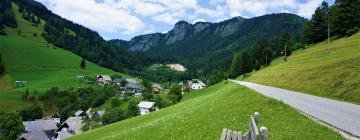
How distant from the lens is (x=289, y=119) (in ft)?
66.3

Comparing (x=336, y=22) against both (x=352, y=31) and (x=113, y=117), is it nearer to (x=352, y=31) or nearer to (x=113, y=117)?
(x=352, y=31)

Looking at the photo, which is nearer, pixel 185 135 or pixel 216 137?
pixel 216 137

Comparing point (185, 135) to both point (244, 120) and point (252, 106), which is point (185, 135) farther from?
point (252, 106)

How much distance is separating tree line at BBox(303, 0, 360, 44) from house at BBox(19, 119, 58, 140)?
83584mm

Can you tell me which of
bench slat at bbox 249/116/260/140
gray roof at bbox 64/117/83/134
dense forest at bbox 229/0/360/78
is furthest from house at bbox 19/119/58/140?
bench slat at bbox 249/116/260/140

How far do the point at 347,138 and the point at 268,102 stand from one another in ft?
35.8

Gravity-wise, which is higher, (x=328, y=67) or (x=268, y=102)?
(x=328, y=67)

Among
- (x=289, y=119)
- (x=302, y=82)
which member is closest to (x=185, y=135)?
(x=289, y=119)

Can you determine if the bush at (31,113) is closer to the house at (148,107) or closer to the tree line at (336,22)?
the house at (148,107)

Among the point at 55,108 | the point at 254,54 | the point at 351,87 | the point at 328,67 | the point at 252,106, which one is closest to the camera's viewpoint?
the point at 252,106

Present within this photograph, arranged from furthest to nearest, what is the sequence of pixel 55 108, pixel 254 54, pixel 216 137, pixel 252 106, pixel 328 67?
pixel 55 108
pixel 254 54
pixel 328 67
pixel 252 106
pixel 216 137

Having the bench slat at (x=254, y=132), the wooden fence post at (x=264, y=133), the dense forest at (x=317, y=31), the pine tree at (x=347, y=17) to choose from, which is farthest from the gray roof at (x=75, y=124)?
the wooden fence post at (x=264, y=133)

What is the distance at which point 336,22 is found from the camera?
101938 millimetres

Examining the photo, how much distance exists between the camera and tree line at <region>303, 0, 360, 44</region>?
9512 centimetres
